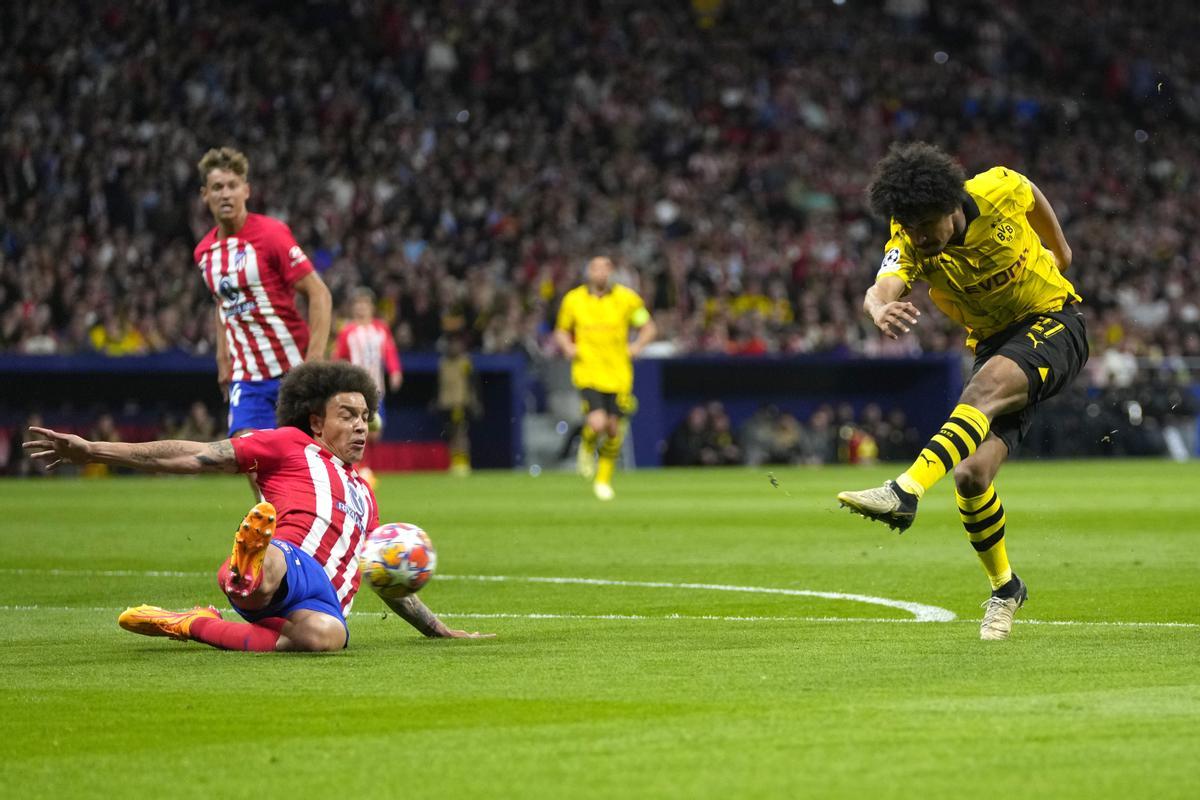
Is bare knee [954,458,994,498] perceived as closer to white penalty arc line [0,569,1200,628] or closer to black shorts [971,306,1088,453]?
black shorts [971,306,1088,453]

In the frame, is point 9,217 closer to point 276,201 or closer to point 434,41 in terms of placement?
point 276,201

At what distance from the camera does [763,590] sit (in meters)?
10.2

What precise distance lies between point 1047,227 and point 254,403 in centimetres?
466

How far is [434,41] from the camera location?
33.9m

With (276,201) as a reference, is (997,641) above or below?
below

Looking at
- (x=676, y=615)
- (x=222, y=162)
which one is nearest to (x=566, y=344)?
(x=222, y=162)

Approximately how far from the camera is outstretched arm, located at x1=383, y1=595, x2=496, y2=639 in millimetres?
7812

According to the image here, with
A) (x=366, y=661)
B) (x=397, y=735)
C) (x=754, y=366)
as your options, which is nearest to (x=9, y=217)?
(x=754, y=366)

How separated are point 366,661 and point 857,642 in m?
1.88

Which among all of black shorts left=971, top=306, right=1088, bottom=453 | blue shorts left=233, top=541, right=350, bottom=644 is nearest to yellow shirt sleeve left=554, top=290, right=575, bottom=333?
black shorts left=971, top=306, right=1088, bottom=453

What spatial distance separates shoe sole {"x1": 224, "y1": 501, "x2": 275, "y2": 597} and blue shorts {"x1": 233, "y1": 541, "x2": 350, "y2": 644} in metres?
0.26

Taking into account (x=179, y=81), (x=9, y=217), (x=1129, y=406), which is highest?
(x=179, y=81)

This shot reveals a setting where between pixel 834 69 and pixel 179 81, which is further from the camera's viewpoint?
pixel 834 69

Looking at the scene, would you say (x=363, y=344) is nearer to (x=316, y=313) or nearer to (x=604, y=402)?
(x=604, y=402)
